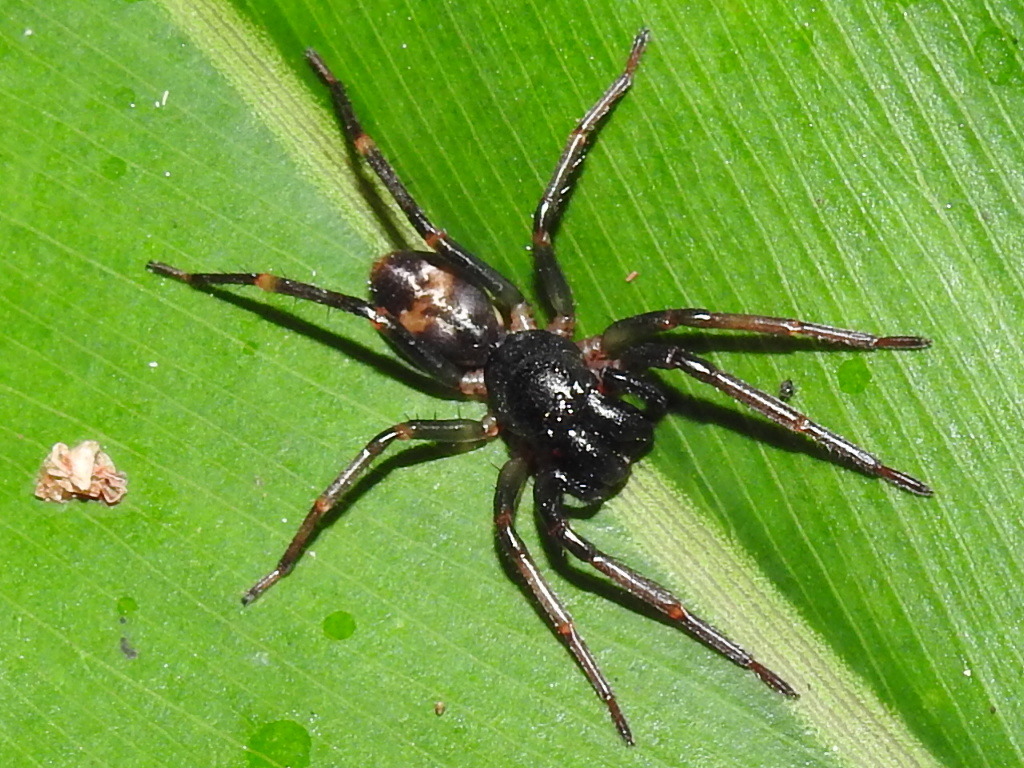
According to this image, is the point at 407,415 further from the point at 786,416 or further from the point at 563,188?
the point at 786,416

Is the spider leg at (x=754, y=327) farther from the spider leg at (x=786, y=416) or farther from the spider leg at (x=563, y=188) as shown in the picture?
the spider leg at (x=563, y=188)

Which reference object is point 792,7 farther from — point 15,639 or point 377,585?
point 15,639

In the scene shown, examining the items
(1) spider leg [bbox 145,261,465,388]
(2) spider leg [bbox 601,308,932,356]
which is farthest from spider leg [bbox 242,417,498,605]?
(2) spider leg [bbox 601,308,932,356]

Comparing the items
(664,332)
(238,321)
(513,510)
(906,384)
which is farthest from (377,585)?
(906,384)

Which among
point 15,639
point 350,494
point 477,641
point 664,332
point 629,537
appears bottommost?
point 15,639

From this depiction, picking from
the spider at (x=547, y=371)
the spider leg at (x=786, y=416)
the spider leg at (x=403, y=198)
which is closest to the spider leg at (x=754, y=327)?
the spider at (x=547, y=371)

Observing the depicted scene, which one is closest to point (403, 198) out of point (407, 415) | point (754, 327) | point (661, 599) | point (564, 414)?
point (407, 415)
